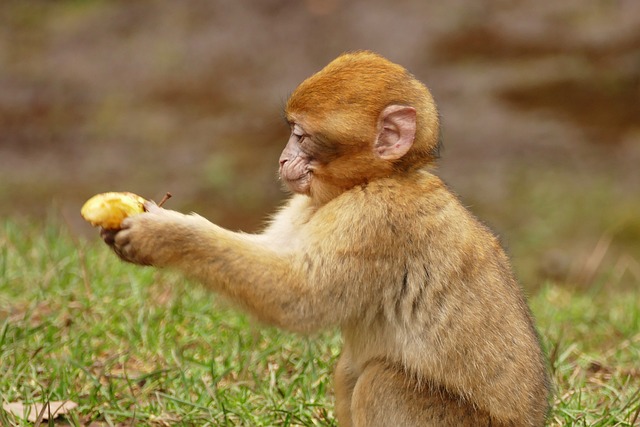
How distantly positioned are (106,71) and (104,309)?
7022mm

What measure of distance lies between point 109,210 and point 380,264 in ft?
3.41

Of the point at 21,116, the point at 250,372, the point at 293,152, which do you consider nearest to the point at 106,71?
the point at 21,116

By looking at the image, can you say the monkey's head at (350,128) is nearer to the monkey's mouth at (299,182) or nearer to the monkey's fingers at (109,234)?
the monkey's mouth at (299,182)

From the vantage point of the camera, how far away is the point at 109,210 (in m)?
3.88

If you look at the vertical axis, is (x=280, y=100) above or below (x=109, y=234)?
below

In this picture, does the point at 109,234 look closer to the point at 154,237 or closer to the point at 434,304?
the point at 154,237

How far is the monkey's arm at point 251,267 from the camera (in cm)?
378

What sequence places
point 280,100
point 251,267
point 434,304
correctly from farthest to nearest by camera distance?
1. point 280,100
2. point 434,304
3. point 251,267

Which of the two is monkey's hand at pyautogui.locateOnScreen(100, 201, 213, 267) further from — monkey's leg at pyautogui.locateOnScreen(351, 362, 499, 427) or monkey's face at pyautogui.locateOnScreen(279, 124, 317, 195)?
monkey's leg at pyautogui.locateOnScreen(351, 362, 499, 427)

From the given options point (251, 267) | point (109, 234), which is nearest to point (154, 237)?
point (109, 234)

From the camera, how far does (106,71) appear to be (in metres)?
12.3

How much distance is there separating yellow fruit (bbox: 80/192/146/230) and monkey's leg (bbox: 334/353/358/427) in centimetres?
108

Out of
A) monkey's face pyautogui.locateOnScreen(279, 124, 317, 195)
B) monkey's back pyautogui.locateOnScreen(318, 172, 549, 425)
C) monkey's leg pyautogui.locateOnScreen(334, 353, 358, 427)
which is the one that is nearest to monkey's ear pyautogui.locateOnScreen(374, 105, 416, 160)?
monkey's back pyautogui.locateOnScreen(318, 172, 549, 425)

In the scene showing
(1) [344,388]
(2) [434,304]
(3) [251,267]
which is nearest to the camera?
(3) [251,267]
